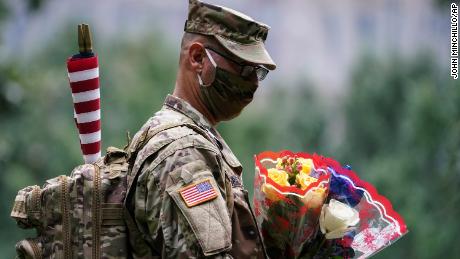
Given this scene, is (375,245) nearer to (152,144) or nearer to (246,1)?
(152,144)

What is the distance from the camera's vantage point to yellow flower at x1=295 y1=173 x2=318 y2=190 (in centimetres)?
466

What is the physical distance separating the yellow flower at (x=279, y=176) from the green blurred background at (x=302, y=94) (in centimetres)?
792

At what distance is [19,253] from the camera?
Answer: 4566 millimetres

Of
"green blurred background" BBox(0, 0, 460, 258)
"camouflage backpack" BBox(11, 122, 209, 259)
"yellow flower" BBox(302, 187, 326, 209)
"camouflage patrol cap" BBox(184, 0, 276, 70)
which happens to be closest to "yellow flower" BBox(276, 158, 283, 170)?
"yellow flower" BBox(302, 187, 326, 209)

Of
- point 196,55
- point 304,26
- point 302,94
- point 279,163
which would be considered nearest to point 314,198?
point 279,163

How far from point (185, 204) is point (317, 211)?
61cm

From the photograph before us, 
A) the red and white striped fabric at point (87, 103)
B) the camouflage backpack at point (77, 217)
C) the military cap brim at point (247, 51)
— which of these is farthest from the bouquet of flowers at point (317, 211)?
the red and white striped fabric at point (87, 103)

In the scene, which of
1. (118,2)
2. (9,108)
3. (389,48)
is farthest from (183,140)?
(118,2)

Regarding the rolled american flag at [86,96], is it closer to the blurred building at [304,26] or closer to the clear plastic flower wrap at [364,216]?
the clear plastic flower wrap at [364,216]

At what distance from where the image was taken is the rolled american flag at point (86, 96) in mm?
5152

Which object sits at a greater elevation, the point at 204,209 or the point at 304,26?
the point at 204,209

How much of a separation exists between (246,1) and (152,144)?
47913 mm

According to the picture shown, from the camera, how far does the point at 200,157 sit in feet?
14.6

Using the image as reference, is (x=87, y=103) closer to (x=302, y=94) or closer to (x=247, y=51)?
(x=247, y=51)
